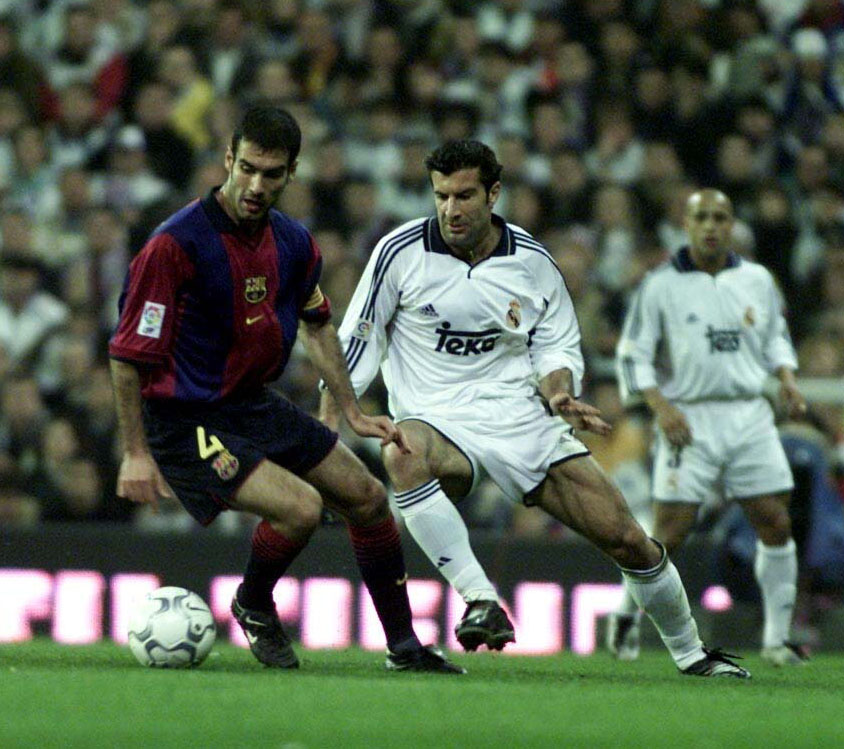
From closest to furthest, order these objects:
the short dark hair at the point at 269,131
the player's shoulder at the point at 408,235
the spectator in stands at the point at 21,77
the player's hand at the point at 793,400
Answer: the short dark hair at the point at 269,131, the player's shoulder at the point at 408,235, the player's hand at the point at 793,400, the spectator in stands at the point at 21,77

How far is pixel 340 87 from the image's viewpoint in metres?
14.2

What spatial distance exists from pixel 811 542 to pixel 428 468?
4.13 metres

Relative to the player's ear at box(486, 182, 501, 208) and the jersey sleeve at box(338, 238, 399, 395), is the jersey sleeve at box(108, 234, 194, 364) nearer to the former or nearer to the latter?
the jersey sleeve at box(338, 238, 399, 395)

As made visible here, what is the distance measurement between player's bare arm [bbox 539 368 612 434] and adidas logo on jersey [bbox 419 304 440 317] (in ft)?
1.62

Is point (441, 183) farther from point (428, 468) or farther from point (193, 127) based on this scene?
point (193, 127)

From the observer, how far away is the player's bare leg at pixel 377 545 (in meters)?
7.04

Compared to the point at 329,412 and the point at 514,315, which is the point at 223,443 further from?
the point at 514,315

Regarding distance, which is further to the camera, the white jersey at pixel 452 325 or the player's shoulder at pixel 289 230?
the white jersey at pixel 452 325

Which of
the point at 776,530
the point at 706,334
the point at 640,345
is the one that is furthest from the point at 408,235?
the point at 776,530

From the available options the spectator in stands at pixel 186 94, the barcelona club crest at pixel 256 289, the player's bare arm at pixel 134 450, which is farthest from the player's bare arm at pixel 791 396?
the spectator in stands at pixel 186 94

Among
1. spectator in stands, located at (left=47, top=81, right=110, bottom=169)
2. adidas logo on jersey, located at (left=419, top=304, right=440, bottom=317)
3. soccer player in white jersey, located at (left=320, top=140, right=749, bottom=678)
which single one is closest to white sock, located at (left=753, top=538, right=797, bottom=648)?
soccer player in white jersey, located at (left=320, top=140, right=749, bottom=678)

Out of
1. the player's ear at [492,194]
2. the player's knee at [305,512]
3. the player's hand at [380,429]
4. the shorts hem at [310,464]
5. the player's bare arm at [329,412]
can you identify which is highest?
the player's ear at [492,194]

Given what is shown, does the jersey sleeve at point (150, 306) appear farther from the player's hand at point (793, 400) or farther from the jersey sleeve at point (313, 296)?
the player's hand at point (793, 400)

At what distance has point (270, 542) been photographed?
7039 mm
